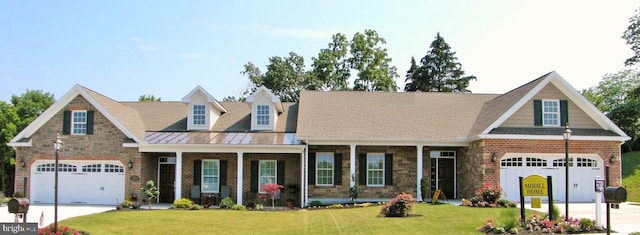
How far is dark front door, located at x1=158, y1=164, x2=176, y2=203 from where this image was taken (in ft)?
86.1

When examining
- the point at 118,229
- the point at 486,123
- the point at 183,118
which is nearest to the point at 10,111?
the point at 183,118

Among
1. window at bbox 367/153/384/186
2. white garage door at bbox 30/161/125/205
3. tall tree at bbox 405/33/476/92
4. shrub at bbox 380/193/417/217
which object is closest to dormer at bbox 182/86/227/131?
white garage door at bbox 30/161/125/205

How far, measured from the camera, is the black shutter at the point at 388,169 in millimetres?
25875

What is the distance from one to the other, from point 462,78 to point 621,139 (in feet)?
99.5

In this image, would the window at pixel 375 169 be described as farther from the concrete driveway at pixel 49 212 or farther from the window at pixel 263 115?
the concrete driveway at pixel 49 212

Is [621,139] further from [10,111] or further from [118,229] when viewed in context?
[10,111]

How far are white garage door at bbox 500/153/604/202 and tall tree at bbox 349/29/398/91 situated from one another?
23989mm

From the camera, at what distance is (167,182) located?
26.3 metres

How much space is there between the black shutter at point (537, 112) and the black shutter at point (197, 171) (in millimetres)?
14346

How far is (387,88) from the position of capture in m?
47.1

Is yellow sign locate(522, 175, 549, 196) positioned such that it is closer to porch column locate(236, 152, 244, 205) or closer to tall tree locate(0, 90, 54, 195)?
porch column locate(236, 152, 244, 205)

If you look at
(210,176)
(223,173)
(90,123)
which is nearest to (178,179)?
(210,176)

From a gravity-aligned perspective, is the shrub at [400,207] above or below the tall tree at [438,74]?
below

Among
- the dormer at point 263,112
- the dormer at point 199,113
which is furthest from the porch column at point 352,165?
the dormer at point 199,113
